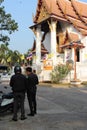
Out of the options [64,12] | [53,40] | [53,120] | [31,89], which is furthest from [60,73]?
[53,120]

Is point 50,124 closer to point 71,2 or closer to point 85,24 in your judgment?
point 85,24

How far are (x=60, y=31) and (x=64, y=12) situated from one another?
3.98m

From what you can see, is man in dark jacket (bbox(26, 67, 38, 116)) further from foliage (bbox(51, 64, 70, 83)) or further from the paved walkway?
foliage (bbox(51, 64, 70, 83))

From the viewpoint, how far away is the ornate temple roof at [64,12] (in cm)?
4453

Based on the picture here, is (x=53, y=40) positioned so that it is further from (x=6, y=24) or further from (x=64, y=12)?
(x=6, y=24)

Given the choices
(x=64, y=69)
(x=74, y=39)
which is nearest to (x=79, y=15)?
(x=74, y=39)

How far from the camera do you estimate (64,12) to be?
44906 mm

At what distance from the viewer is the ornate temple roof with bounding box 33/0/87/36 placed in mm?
44531

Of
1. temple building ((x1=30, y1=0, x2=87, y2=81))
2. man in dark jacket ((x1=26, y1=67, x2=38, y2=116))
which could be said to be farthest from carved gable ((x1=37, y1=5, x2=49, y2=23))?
man in dark jacket ((x1=26, y1=67, x2=38, y2=116))

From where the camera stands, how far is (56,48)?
156 ft

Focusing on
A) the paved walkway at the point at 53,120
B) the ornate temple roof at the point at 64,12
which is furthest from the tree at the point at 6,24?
the ornate temple roof at the point at 64,12

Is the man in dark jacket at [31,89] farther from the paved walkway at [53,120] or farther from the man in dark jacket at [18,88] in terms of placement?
the man in dark jacket at [18,88]

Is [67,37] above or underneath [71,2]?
underneath

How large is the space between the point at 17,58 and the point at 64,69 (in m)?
45.5
